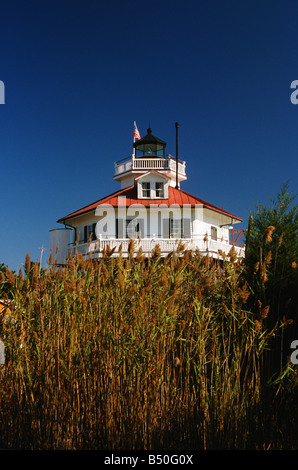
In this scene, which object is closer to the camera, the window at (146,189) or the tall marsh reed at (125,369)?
the tall marsh reed at (125,369)

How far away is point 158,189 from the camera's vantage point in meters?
35.2

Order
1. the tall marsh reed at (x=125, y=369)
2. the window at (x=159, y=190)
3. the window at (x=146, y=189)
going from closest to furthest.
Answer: the tall marsh reed at (x=125, y=369) → the window at (x=159, y=190) → the window at (x=146, y=189)

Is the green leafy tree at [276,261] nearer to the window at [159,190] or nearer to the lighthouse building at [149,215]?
the lighthouse building at [149,215]

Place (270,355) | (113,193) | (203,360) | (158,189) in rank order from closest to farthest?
(203,360) < (270,355) < (158,189) < (113,193)

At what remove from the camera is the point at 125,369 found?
373 cm

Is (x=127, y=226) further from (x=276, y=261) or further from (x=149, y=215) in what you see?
(x=276, y=261)

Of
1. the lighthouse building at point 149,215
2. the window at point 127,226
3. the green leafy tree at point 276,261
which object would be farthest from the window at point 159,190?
the green leafy tree at point 276,261

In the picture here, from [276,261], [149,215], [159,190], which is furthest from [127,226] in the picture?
[276,261]

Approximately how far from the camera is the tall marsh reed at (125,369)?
143 inches

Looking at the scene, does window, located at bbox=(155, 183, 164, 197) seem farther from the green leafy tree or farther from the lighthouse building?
the green leafy tree

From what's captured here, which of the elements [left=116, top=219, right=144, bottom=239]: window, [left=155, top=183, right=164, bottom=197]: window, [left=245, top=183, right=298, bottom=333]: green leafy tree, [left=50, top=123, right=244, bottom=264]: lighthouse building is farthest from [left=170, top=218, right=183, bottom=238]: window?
[left=245, top=183, right=298, bottom=333]: green leafy tree
